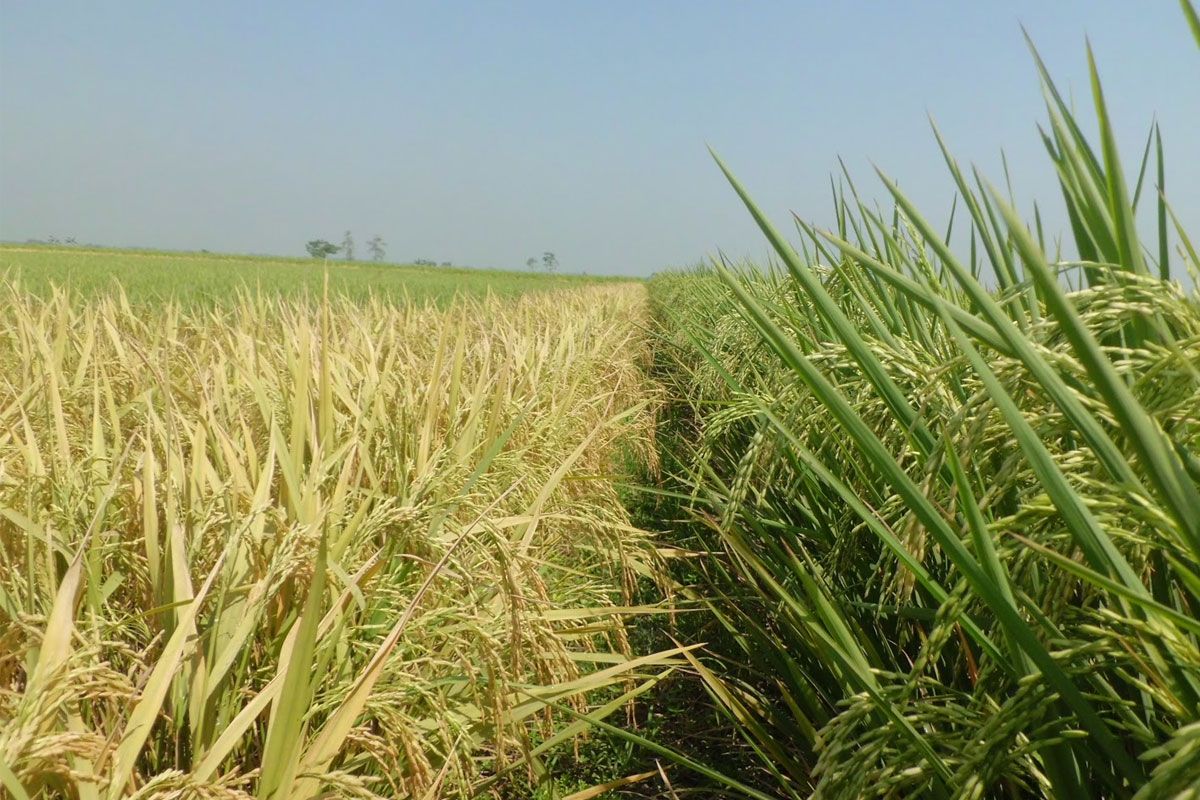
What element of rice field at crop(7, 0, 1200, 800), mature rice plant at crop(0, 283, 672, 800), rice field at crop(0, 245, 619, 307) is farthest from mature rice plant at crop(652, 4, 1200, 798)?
rice field at crop(0, 245, 619, 307)

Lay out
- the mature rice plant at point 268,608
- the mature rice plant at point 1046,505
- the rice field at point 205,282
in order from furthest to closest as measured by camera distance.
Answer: the rice field at point 205,282 < the mature rice plant at point 268,608 < the mature rice plant at point 1046,505

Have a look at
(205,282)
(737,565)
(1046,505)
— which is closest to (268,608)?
(737,565)

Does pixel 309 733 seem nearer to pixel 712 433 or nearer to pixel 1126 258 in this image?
pixel 712 433

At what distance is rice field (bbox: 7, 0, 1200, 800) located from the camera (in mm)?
688

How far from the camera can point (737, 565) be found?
1975 millimetres

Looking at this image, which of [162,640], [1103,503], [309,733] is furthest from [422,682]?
[1103,503]

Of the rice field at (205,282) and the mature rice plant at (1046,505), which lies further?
the rice field at (205,282)

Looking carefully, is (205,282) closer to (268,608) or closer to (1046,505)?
(268,608)

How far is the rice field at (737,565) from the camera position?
69cm

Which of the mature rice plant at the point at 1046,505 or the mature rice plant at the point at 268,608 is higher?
the mature rice plant at the point at 1046,505

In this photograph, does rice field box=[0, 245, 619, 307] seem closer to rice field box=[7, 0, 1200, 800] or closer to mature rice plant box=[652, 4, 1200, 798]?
rice field box=[7, 0, 1200, 800]

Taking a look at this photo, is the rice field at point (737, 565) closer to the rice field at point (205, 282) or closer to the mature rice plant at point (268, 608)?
the mature rice plant at point (268, 608)

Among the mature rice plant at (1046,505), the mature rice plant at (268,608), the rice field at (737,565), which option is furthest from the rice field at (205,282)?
the mature rice plant at (1046,505)

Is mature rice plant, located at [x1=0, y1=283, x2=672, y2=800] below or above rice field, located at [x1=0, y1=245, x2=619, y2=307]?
below
